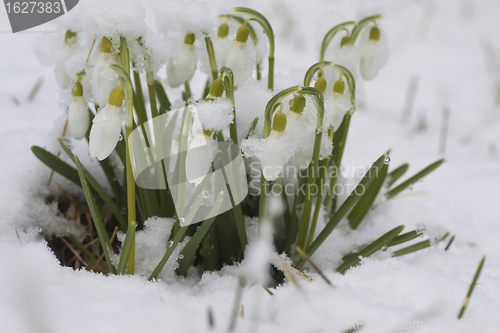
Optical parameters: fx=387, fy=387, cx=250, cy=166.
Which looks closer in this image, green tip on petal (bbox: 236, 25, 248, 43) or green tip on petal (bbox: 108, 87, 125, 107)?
green tip on petal (bbox: 108, 87, 125, 107)

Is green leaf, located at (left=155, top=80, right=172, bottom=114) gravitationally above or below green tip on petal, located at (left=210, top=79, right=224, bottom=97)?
below

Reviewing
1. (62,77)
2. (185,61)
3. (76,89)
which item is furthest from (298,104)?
(62,77)

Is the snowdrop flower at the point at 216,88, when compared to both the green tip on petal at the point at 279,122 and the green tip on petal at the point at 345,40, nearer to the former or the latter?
the green tip on petal at the point at 279,122

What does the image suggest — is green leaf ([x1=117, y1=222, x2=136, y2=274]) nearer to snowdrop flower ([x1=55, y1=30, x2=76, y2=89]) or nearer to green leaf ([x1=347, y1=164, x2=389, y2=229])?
snowdrop flower ([x1=55, y1=30, x2=76, y2=89])

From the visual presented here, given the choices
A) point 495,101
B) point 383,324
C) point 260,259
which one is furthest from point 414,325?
point 495,101

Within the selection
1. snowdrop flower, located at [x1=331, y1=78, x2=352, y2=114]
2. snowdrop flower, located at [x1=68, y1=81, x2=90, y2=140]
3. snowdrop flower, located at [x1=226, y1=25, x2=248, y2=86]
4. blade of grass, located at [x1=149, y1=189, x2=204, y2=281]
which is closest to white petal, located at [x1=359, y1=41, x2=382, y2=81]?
snowdrop flower, located at [x1=331, y1=78, x2=352, y2=114]

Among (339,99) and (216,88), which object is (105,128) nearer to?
(216,88)

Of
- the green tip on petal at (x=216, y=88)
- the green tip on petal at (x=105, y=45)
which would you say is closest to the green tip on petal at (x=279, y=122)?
the green tip on petal at (x=216, y=88)

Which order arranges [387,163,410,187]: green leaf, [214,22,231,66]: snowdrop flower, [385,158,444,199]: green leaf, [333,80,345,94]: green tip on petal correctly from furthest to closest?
[387,163,410,187]: green leaf, [385,158,444,199]: green leaf, [214,22,231,66]: snowdrop flower, [333,80,345,94]: green tip on petal
